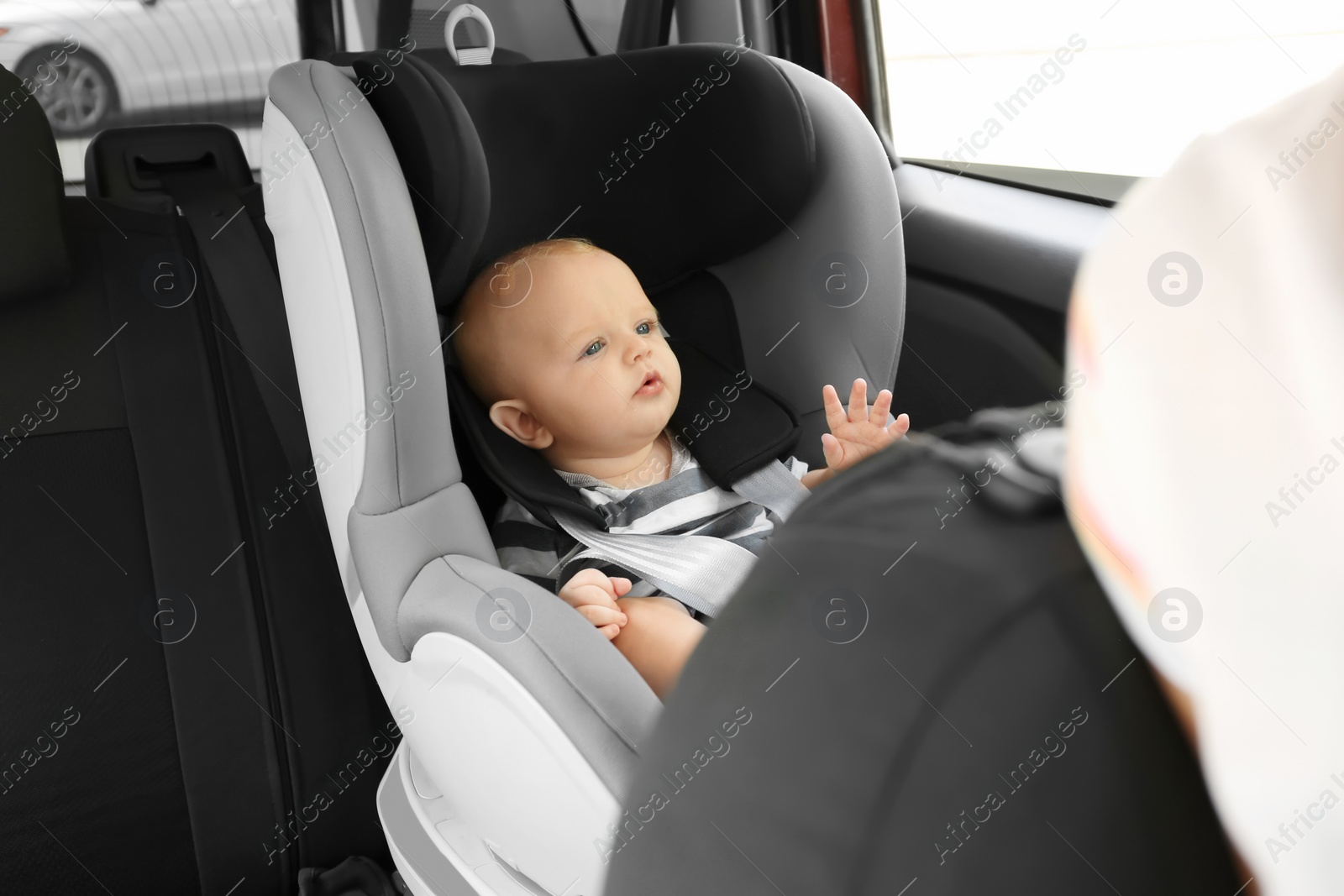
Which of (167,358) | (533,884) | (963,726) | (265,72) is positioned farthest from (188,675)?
(963,726)

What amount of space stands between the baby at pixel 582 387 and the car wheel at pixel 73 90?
672mm

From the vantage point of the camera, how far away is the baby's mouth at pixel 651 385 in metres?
1.22

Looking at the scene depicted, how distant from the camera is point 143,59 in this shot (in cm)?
144

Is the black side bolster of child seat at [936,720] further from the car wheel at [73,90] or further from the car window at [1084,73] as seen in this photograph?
the car wheel at [73,90]

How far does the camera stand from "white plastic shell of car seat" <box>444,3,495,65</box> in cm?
124

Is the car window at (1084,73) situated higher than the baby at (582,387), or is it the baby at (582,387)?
the car window at (1084,73)

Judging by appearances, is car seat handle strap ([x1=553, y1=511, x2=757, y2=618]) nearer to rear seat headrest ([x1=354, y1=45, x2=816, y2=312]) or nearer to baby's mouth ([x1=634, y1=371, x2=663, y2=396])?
baby's mouth ([x1=634, y1=371, x2=663, y2=396])

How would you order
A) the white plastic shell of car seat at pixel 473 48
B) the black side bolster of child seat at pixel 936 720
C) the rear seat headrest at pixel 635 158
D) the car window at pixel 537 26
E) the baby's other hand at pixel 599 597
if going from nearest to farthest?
the black side bolster of child seat at pixel 936 720, the baby's other hand at pixel 599 597, the rear seat headrest at pixel 635 158, the white plastic shell of car seat at pixel 473 48, the car window at pixel 537 26

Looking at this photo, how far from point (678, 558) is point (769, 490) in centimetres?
19

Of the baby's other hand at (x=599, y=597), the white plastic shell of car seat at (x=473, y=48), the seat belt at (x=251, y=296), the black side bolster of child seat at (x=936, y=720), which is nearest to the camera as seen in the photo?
the black side bolster of child seat at (x=936, y=720)

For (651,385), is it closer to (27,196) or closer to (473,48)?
(473,48)

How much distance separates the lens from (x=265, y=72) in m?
1.52

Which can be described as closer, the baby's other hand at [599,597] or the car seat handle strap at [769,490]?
the baby's other hand at [599,597]

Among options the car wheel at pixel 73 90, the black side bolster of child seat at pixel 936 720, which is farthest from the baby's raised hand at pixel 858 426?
the car wheel at pixel 73 90
